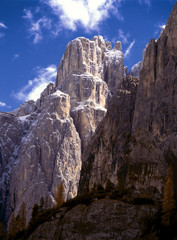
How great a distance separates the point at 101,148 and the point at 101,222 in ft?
138

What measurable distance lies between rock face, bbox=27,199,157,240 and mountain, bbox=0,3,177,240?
0.10 meters

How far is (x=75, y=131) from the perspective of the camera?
137 meters

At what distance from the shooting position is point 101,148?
7856 centimetres

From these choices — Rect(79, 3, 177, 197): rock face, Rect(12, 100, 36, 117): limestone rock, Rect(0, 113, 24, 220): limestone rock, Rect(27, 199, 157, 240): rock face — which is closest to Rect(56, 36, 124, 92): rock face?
Rect(0, 113, 24, 220): limestone rock

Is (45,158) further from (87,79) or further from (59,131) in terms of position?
(87,79)

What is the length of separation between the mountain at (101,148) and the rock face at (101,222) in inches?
3.8

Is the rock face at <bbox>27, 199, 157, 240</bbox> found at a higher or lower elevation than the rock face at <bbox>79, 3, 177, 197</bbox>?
lower

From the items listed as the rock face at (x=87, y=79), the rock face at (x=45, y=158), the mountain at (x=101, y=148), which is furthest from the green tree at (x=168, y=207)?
the rock face at (x=87, y=79)

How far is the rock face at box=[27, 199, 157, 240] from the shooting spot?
35.0 meters

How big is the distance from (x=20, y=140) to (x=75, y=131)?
2640 centimetres

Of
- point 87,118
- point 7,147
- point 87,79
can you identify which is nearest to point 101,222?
point 87,118

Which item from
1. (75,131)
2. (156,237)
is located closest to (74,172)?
(75,131)

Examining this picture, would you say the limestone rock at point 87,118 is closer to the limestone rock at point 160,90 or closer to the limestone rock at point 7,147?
the limestone rock at point 7,147

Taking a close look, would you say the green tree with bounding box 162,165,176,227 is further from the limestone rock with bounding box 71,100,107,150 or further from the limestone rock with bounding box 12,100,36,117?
the limestone rock with bounding box 12,100,36,117
